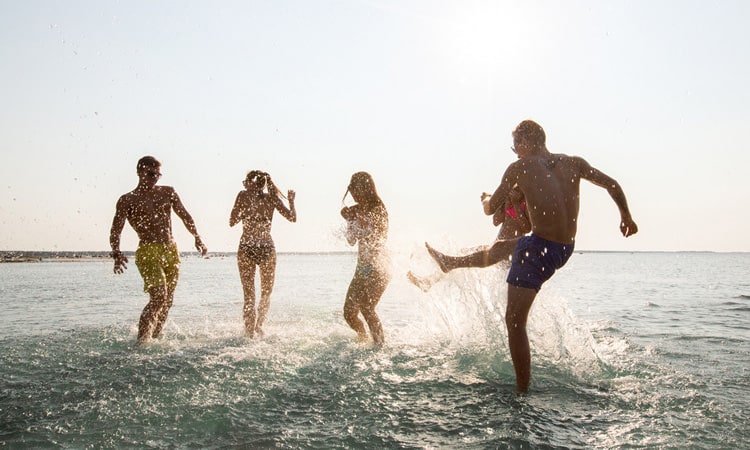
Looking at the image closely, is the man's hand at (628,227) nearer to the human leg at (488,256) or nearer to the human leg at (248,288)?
the human leg at (488,256)

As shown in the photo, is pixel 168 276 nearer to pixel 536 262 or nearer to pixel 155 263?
pixel 155 263

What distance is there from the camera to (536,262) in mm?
3900

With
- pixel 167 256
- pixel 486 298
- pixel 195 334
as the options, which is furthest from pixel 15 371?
pixel 486 298

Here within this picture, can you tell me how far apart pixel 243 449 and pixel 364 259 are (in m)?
3.13

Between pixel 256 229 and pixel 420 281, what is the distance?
2.29m

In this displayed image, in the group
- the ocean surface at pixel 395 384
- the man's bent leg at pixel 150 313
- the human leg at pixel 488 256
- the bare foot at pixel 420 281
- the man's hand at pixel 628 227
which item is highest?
the man's hand at pixel 628 227

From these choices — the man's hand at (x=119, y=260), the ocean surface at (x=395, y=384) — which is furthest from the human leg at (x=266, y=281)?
the man's hand at (x=119, y=260)

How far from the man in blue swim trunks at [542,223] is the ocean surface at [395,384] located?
53 centimetres

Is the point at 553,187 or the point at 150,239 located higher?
the point at 553,187

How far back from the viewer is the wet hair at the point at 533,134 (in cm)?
419

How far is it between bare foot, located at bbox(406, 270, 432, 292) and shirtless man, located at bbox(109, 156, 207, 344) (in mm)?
2981

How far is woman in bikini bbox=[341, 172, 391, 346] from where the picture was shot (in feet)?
19.0

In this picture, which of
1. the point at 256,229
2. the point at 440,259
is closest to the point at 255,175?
the point at 256,229

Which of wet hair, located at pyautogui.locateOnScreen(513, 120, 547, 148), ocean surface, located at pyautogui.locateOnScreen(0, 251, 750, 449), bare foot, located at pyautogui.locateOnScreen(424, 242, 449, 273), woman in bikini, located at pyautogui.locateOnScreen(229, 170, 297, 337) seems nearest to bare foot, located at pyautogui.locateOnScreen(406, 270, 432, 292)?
ocean surface, located at pyautogui.locateOnScreen(0, 251, 750, 449)
